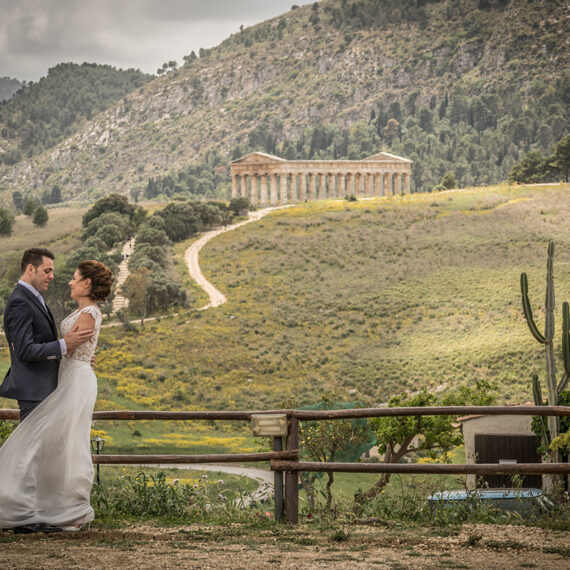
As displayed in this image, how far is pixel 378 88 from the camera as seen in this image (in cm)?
18612

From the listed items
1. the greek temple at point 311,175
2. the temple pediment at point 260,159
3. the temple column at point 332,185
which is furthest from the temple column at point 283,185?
the temple column at point 332,185

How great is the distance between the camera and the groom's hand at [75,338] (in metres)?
6.71

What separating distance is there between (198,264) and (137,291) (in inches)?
521

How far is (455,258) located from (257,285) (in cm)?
1634

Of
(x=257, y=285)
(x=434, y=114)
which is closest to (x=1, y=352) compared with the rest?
(x=257, y=285)

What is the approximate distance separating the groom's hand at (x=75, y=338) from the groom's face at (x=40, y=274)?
423 mm

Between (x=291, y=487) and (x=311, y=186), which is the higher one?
(x=311, y=186)

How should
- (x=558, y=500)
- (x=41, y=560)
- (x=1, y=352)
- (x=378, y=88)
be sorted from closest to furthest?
(x=41, y=560) < (x=558, y=500) < (x=1, y=352) < (x=378, y=88)

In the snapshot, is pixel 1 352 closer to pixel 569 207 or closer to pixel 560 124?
pixel 569 207

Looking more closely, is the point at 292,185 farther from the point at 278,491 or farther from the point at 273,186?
the point at 278,491

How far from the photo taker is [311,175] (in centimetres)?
10262

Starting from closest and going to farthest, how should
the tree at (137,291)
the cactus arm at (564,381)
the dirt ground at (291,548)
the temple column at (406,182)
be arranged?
1. the dirt ground at (291,548)
2. the cactus arm at (564,381)
3. the tree at (137,291)
4. the temple column at (406,182)

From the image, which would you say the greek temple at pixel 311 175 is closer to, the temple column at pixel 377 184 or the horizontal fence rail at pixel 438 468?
the temple column at pixel 377 184

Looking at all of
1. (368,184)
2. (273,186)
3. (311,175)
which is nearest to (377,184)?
(368,184)
